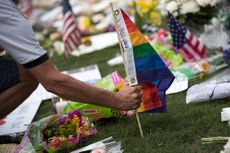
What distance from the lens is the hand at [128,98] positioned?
3.21 m

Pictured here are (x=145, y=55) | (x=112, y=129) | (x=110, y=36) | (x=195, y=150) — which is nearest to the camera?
(x=195, y=150)

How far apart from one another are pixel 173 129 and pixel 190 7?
6.51 feet

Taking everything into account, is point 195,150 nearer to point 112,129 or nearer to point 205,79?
point 112,129

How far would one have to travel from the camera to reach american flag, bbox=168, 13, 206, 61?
4.99 m

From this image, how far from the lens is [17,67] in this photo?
3512mm

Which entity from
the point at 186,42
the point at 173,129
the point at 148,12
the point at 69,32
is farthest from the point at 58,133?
the point at 148,12

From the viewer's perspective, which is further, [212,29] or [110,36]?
[110,36]

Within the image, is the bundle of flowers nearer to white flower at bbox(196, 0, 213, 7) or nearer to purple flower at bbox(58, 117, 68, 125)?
white flower at bbox(196, 0, 213, 7)

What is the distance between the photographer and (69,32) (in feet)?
21.0

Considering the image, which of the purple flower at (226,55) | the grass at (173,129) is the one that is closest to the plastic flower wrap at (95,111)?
the grass at (173,129)

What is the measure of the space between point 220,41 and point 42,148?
2.47m

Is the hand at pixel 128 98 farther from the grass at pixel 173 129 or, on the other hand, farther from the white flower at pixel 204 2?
the white flower at pixel 204 2

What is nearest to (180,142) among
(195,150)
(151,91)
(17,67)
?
(195,150)

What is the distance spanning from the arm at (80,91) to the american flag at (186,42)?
5.97 ft
